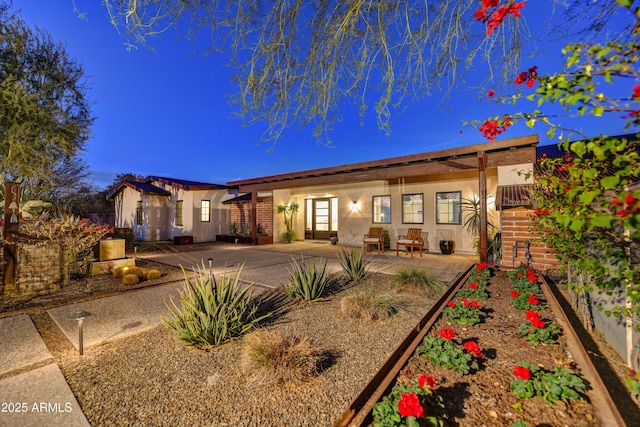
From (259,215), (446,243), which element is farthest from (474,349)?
(259,215)

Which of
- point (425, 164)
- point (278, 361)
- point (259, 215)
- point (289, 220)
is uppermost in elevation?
point (425, 164)

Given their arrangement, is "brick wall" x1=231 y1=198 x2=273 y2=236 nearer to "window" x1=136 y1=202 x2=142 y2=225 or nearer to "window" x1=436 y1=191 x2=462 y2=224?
"window" x1=136 y1=202 x2=142 y2=225

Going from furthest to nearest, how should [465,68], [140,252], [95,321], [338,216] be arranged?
[338,216]
[140,252]
[95,321]
[465,68]

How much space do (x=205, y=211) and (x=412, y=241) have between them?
9.71 metres

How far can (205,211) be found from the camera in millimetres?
13219

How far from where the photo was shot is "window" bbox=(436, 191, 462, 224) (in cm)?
891

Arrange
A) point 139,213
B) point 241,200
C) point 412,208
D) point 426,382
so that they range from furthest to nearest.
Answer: point 139,213 < point 241,200 < point 412,208 < point 426,382

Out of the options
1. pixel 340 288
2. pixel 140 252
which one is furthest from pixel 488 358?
pixel 140 252

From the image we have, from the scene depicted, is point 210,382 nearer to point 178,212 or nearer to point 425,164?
point 425,164

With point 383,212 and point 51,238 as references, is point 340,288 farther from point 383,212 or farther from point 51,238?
point 383,212

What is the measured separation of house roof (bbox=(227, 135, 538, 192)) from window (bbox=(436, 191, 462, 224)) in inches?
96.9

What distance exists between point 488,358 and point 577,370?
57 centimetres

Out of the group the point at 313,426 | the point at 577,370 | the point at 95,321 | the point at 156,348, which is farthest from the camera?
the point at 95,321

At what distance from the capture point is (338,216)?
461 inches
